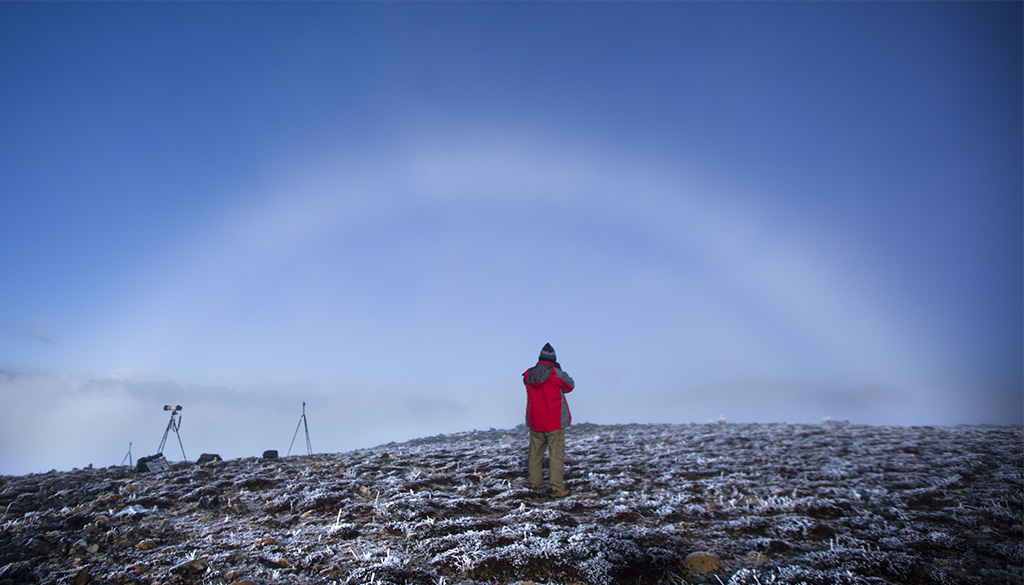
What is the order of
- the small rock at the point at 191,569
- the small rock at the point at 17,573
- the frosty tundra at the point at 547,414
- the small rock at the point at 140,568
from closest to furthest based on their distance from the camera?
1. the small rock at the point at 17,573
2. the small rock at the point at 191,569
3. the small rock at the point at 140,568
4. the frosty tundra at the point at 547,414

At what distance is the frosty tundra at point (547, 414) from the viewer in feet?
37.6

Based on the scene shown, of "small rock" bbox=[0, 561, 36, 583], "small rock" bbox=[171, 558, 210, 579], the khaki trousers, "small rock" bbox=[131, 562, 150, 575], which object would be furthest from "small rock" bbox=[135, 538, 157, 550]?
the khaki trousers

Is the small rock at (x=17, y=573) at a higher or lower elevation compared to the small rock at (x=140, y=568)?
higher

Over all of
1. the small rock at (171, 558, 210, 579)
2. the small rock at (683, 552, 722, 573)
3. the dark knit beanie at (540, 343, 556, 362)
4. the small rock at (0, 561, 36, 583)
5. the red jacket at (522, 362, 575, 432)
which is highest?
the dark knit beanie at (540, 343, 556, 362)

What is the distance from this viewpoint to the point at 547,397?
1151 centimetres

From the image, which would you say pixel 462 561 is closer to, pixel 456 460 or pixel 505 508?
pixel 505 508

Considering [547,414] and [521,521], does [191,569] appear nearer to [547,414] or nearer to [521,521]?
[521,521]

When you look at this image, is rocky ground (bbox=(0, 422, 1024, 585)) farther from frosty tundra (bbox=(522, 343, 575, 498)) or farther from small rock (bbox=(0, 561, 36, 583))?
frosty tundra (bbox=(522, 343, 575, 498))

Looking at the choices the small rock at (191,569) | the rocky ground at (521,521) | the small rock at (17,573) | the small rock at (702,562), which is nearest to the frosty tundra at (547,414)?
the rocky ground at (521,521)

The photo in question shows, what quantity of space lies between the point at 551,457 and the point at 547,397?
145 cm

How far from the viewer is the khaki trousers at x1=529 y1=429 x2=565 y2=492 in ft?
37.0

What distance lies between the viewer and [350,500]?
34.0 feet

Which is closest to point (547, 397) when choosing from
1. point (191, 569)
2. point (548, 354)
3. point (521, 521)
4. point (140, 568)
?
point (548, 354)

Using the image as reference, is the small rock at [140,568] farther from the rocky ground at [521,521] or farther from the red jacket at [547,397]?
the red jacket at [547,397]
